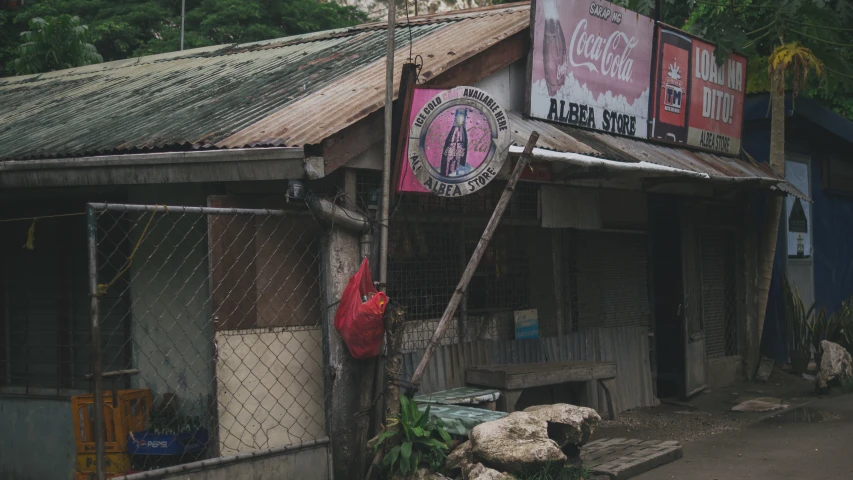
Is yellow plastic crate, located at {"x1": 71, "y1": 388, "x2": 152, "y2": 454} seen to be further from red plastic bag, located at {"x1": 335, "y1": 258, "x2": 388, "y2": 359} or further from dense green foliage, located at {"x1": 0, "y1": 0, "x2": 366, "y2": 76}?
dense green foliage, located at {"x1": 0, "y1": 0, "x2": 366, "y2": 76}

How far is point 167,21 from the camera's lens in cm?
2959

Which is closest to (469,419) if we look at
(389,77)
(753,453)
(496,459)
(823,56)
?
(496,459)

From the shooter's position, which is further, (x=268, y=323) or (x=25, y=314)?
(x=25, y=314)

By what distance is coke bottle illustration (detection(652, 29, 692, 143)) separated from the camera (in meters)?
10.2

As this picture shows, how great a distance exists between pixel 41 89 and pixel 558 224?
668cm

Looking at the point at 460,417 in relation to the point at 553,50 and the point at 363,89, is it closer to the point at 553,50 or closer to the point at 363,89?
the point at 363,89

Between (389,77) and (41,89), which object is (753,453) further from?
(41,89)

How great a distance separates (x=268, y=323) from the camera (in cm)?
634

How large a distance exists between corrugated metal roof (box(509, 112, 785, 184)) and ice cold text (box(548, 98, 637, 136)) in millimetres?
76

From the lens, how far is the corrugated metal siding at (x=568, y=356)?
7.67 meters

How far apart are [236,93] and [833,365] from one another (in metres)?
8.02

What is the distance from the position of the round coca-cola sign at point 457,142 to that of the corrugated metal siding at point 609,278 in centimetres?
329

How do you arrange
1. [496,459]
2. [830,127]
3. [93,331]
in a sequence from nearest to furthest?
[93,331]
[496,459]
[830,127]

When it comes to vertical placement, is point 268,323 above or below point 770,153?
below
